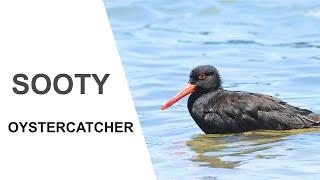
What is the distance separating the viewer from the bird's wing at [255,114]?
12.5 meters

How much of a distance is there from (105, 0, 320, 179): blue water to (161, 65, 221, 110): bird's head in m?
0.40

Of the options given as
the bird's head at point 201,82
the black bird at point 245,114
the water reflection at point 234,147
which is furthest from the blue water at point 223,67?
the bird's head at point 201,82

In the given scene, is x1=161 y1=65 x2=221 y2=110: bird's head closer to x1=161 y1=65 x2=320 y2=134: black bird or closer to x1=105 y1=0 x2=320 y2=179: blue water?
x1=161 y1=65 x2=320 y2=134: black bird

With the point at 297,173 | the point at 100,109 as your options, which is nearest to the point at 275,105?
the point at 297,173

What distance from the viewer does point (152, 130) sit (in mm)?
13039

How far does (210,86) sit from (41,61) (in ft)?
10.5

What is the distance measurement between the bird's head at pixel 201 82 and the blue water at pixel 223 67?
40 cm

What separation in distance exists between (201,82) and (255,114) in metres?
0.78

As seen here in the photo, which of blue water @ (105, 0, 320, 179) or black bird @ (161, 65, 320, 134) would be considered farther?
black bird @ (161, 65, 320, 134)

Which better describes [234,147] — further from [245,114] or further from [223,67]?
[223,67]

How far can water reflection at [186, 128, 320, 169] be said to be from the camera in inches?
432

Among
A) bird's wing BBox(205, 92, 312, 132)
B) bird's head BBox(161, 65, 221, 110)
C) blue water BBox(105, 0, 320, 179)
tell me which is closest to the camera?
blue water BBox(105, 0, 320, 179)

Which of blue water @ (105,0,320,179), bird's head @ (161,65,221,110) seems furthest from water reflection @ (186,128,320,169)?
bird's head @ (161,65,221,110)

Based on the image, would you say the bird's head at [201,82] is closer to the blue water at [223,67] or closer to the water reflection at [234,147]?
the blue water at [223,67]
